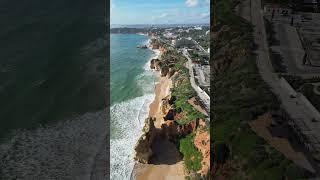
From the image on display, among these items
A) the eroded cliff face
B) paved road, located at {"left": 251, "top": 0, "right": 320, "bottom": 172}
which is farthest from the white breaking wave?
paved road, located at {"left": 251, "top": 0, "right": 320, "bottom": 172}

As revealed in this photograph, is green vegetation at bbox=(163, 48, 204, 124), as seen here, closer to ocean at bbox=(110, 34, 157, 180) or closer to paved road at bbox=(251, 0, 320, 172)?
ocean at bbox=(110, 34, 157, 180)

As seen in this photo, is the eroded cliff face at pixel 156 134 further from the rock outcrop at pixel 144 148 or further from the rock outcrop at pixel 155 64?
the rock outcrop at pixel 155 64

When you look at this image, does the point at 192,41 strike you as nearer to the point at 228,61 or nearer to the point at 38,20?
the point at 38,20

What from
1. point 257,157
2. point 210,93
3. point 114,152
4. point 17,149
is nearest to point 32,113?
point 17,149

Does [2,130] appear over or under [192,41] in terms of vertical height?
under

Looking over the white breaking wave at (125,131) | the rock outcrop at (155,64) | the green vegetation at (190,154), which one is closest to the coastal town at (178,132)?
the green vegetation at (190,154)

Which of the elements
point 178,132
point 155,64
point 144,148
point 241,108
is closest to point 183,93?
point 178,132
